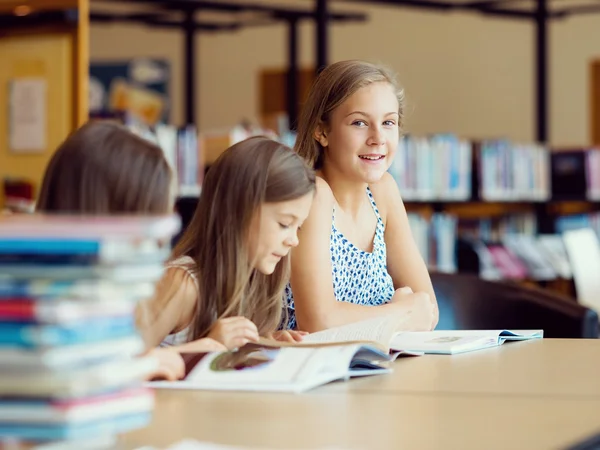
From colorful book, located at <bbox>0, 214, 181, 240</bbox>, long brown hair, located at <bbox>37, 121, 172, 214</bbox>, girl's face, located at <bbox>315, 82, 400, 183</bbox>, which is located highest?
girl's face, located at <bbox>315, 82, 400, 183</bbox>

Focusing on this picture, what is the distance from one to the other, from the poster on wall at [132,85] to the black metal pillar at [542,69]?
4.48 meters

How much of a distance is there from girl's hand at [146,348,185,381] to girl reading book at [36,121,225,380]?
32cm

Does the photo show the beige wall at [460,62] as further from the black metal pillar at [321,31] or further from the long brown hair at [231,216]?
the long brown hair at [231,216]

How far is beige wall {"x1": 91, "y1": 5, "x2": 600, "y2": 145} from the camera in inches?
382

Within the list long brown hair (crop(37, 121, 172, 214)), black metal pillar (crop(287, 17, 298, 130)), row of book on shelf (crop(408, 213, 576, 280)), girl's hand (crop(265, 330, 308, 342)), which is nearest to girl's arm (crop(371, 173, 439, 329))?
girl's hand (crop(265, 330, 308, 342))

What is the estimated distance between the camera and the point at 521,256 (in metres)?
6.49

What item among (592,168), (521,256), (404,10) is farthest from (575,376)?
(404,10)

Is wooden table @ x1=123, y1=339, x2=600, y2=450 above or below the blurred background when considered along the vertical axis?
below

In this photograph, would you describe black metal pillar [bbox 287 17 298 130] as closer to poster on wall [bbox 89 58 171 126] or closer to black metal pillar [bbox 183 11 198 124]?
black metal pillar [bbox 183 11 198 124]

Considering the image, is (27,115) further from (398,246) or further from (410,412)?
(410,412)

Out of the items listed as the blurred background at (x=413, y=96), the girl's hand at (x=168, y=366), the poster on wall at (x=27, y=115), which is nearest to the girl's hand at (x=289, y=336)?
the girl's hand at (x=168, y=366)

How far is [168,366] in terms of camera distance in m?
1.53

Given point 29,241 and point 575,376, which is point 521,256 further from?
point 29,241

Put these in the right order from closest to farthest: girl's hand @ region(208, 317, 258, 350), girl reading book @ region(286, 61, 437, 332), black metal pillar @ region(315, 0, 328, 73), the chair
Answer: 1. girl's hand @ region(208, 317, 258, 350)
2. girl reading book @ region(286, 61, 437, 332)
3. the chair
4. black metal pillar @ region(315, 0, 328, 73)
